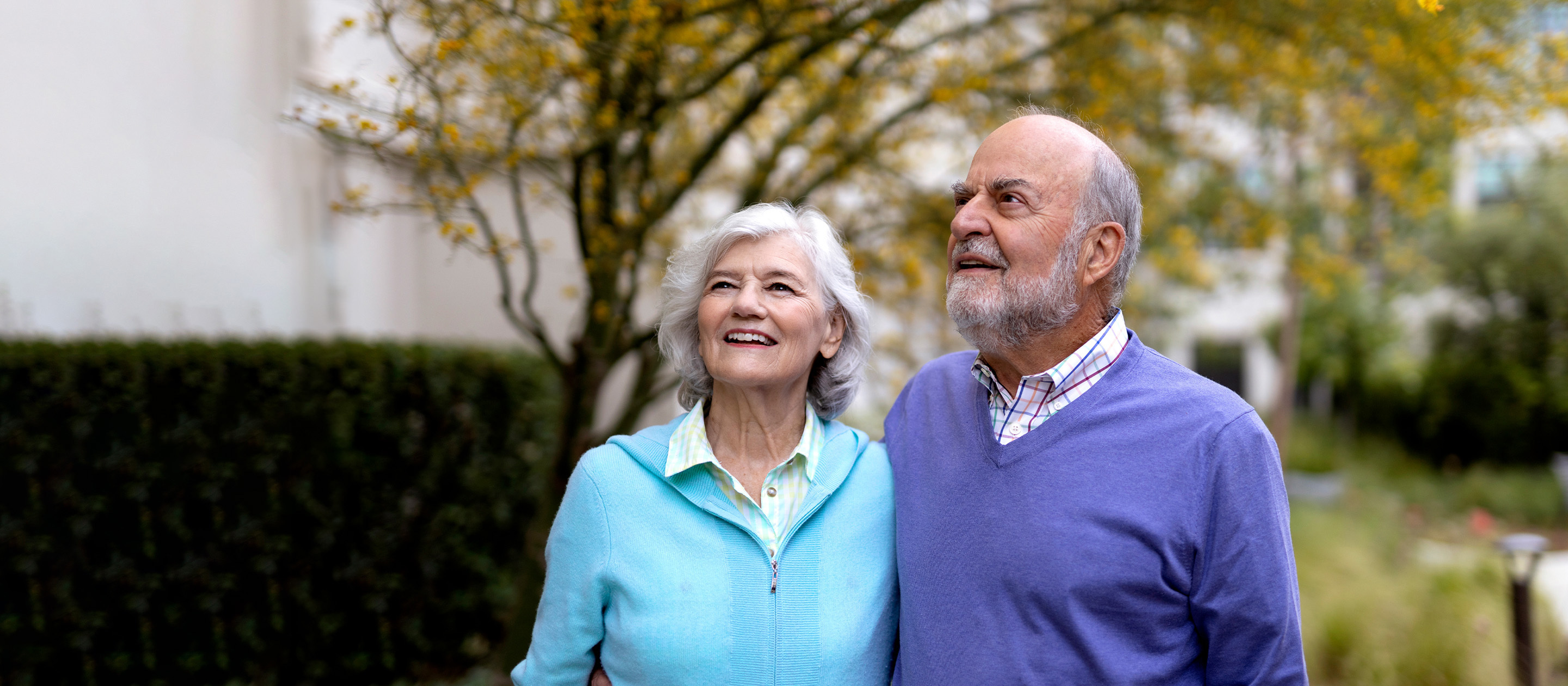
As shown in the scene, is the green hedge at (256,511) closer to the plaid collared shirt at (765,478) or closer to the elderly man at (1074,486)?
the plaid collared shirt at (765,478)

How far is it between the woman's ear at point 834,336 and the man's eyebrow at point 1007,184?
0.45 m

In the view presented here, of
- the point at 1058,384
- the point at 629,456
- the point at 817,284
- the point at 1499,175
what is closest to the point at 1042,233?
the point at 1058,384

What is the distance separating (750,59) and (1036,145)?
6.90 ft

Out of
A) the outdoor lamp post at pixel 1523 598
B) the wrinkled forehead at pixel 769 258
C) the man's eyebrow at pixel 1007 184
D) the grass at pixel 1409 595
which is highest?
the man's eyebrow at pixel 1007 184

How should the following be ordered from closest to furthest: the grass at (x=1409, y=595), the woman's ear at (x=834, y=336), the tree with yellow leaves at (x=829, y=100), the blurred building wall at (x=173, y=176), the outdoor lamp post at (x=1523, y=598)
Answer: the woman's ear at (x=834, y=336), the tree with yellow leaves at (x=829, y=100), the blurred building wall at (x=173, y=176), the outdoor lamp post at (x=1523, y=598), the grass at (x=1409, y=595)

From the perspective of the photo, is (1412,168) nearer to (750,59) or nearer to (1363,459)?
(750,59)

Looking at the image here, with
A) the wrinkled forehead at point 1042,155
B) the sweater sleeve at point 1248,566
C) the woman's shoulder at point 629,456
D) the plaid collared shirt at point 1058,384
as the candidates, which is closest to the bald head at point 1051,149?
the wrinkled forehead at point 1042,155

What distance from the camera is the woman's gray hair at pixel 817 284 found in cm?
211

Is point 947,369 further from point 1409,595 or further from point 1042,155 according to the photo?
point 1409,595

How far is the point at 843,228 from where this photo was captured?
534 centimetres

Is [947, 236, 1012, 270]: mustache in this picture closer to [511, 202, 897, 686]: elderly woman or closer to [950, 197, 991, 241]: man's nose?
[950, 197, 991, 241]: man's nose

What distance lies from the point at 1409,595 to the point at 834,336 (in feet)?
16.6

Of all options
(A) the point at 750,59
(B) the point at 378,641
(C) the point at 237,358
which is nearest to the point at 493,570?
(B) the point at 378,641

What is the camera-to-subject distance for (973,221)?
79.1 inches
